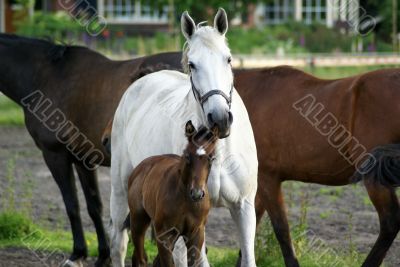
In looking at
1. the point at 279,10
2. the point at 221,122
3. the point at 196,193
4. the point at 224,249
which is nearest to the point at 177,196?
the point at 196,193

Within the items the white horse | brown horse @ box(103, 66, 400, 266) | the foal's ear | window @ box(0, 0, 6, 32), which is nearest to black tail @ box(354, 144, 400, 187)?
brown horse @ box(103, 66, 400, 266)

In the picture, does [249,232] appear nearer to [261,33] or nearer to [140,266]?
[140,266]

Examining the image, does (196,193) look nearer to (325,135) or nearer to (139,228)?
(139,228)

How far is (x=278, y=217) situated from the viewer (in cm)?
750

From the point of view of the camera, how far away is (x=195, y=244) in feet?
18.8

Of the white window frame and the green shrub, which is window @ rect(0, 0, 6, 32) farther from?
the white window frame

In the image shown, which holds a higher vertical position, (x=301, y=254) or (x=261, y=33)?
(x=301, y=254)

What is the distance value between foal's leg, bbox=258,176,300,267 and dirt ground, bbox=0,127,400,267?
56cm

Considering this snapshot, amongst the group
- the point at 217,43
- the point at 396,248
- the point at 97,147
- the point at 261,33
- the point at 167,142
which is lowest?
the point at 261,33

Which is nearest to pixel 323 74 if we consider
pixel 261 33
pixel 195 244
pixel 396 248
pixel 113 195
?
pixel 261 33

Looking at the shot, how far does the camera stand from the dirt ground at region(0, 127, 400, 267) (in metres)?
8.76

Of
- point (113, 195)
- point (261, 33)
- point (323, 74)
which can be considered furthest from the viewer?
point (261, 33)

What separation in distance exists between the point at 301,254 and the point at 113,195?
1752 millimetres

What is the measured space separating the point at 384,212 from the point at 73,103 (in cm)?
333
